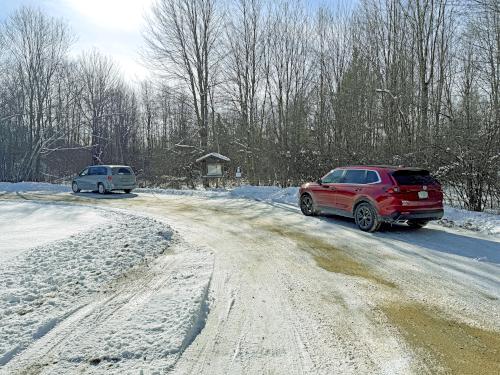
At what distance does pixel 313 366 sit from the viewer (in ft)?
9.84

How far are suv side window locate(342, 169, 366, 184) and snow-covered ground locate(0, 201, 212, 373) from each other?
4940 millimetres

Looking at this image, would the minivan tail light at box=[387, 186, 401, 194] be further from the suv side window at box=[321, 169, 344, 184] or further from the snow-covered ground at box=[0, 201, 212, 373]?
the snow-covered ground at box=[0, 201, 212, 373]

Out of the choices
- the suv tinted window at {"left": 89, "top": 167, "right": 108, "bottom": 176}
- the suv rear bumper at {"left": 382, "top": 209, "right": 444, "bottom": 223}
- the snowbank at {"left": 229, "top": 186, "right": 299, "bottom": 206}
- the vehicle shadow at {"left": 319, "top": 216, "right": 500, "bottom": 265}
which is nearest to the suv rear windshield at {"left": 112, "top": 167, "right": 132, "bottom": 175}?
the suv tinted window at {"left": 89, "top": 167, "right": 108, "bottom": 176}

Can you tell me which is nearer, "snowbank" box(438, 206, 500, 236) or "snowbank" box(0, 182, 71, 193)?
"snowbank" box(438, 206, 500, 236)

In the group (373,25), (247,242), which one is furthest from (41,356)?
(373,25)

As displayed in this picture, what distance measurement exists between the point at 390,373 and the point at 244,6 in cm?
2602

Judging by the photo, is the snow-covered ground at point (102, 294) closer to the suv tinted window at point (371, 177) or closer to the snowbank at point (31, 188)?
the suv tinted window at point (371, 177)

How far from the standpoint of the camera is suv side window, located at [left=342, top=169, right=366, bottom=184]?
9391 mm

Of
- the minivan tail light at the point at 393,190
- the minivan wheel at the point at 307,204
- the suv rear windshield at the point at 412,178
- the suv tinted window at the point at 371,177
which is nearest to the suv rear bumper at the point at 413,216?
the minivan tail light at the point at 393,190

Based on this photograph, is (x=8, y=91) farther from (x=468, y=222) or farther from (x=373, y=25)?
(x=468, y=222)

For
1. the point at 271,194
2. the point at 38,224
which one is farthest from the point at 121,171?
the point at 38,224

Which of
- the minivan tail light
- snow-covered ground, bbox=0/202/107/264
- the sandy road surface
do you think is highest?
the minivan tail light

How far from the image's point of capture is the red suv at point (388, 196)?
8.37 m

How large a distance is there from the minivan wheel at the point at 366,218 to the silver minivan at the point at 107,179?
1459 centimetres
